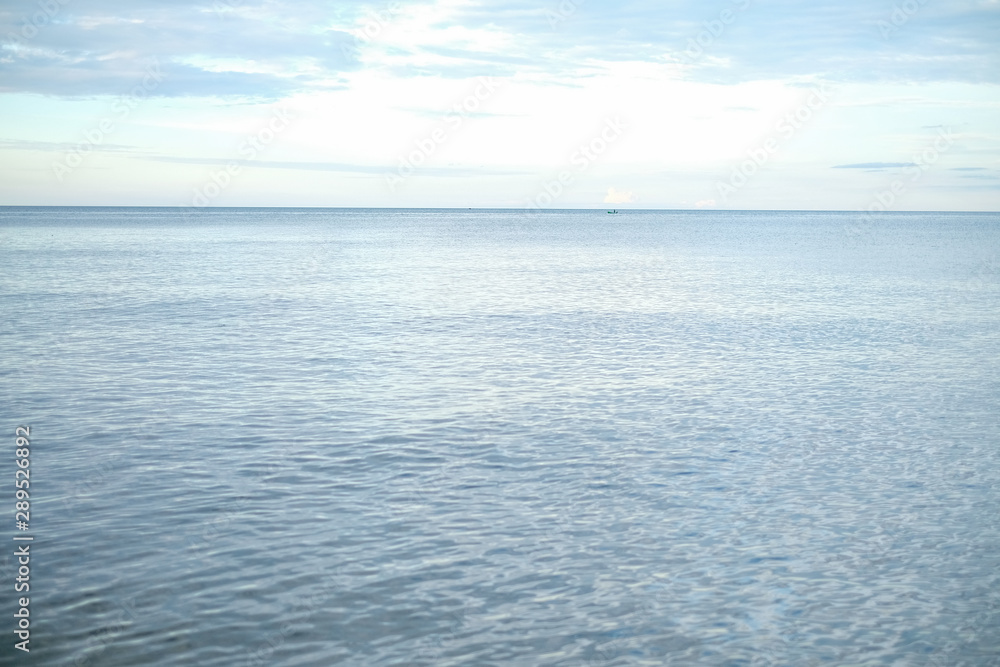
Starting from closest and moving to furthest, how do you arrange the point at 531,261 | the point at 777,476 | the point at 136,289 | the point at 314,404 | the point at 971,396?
the point at 777,476
the point at 314,404
the point at 971,396
the point at 136,289
the point at 531,261

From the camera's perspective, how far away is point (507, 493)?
14375 mm

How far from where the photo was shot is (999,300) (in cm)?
4512

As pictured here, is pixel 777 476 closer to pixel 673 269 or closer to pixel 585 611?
pixel 585 611

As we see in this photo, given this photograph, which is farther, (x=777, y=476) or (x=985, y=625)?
(x=777, y=476)

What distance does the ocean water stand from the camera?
32.3ft

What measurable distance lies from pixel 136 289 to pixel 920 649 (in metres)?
46.6

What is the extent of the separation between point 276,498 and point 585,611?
585cm

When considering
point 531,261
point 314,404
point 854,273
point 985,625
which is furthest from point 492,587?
point 531,261

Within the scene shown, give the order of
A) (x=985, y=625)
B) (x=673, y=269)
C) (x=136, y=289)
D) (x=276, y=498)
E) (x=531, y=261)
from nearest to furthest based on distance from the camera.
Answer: (x=985, y=625), (x=276, y=498), (x=136, y=289), (x=673, y=269), (x=531, y=261)

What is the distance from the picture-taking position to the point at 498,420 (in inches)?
752

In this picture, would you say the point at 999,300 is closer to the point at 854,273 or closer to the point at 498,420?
the point at 854,273

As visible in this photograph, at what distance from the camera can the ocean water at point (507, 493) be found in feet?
32.3

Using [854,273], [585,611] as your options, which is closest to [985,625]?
[585,611]

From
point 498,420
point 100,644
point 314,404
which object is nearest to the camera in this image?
point 100,644
